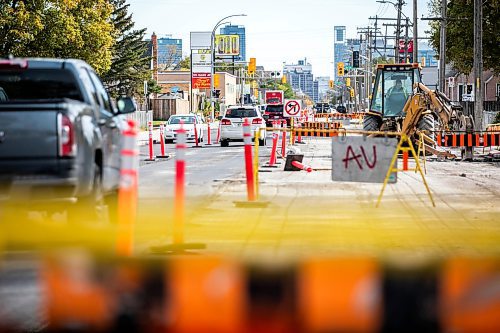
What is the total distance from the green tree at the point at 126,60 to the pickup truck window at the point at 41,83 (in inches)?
2370

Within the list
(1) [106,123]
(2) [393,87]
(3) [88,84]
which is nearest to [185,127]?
(2) [393,87]

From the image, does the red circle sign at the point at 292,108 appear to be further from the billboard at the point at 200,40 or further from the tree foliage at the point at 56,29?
the billboard at the point at 200,40

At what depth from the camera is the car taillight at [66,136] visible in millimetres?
8883

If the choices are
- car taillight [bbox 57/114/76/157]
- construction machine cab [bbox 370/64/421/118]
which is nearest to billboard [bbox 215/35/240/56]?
construction machine cab [bbox 370/64/421/118]

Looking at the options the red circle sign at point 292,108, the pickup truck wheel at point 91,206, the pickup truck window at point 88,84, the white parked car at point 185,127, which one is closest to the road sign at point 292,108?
the red circle sign at point 292,108

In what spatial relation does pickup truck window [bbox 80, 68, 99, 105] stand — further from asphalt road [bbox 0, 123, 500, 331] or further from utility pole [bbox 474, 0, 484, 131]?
utility pole [bbox 474, 0, 484, 131]

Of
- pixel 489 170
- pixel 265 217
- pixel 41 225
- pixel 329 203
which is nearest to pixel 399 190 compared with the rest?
pixel 329 203

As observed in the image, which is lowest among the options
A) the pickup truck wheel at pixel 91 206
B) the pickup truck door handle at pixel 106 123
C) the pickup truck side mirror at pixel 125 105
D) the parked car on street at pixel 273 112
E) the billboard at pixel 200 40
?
the pickup truck wheel at pixel 91 206

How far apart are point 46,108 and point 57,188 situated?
2.38 ft

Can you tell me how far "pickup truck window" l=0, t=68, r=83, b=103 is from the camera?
1080cm

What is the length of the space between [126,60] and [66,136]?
7136 centimetres

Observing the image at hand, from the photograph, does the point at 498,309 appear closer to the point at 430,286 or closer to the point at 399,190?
the point at 430,286

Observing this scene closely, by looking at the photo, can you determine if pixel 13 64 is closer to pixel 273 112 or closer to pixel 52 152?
pixel 52 152

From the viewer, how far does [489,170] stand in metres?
26.6
